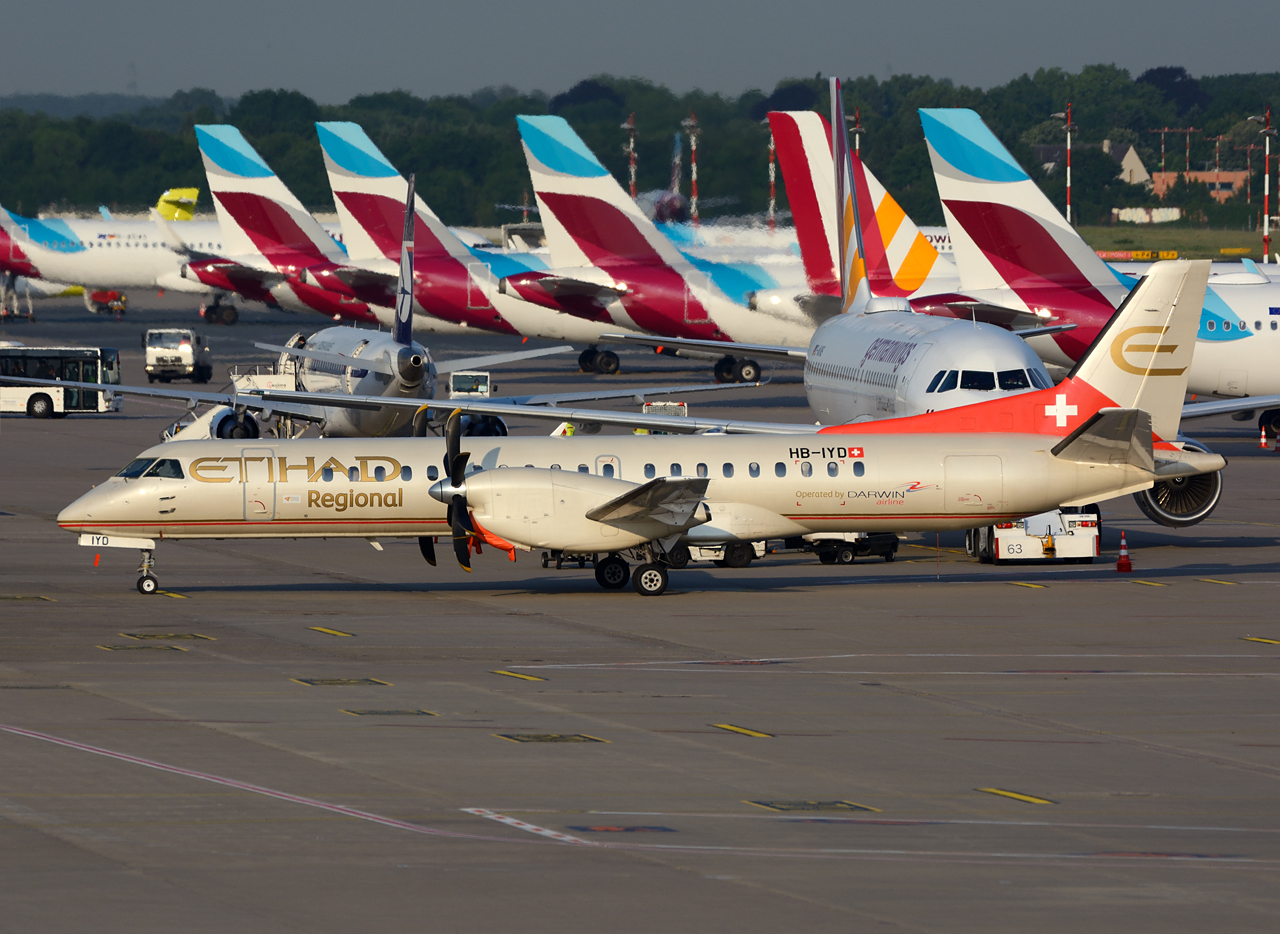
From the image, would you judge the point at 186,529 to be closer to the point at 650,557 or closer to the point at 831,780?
the point at 650,557

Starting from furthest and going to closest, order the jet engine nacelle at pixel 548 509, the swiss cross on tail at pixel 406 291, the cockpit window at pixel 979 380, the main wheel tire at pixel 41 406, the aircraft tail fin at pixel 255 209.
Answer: the aircraft tail fin at pixel 255 209, the main wheel tire at pixel 41 406, the swiss cross on tail at pixel 406 291, the cockpit window at pixel 979 380, the jet engine nacelle at pixel 548 509

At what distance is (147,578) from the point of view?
3706 cm

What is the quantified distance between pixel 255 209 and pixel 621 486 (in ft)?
246

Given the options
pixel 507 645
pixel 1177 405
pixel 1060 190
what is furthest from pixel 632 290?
pixel 1060 190

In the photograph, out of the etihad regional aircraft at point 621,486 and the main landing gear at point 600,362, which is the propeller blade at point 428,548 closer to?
the etihad regional aircraft at point 621,486

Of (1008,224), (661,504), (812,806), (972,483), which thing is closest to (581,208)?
(1008,224)

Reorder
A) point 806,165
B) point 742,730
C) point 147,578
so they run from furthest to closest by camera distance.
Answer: point 806,165 < point 147,578 < point 742,730

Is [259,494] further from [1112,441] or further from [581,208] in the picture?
[581,208]

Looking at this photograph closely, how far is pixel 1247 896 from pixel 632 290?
75.0 metres

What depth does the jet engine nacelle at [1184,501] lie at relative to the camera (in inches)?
1769

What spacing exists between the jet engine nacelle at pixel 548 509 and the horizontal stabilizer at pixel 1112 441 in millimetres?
8756

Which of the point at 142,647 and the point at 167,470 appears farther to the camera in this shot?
the point at 167,470

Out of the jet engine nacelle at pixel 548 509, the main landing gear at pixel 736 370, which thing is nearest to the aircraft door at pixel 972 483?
the jet engine nacelle at pixel 548 509

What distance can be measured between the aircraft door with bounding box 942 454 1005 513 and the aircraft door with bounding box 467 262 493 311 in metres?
62.2
